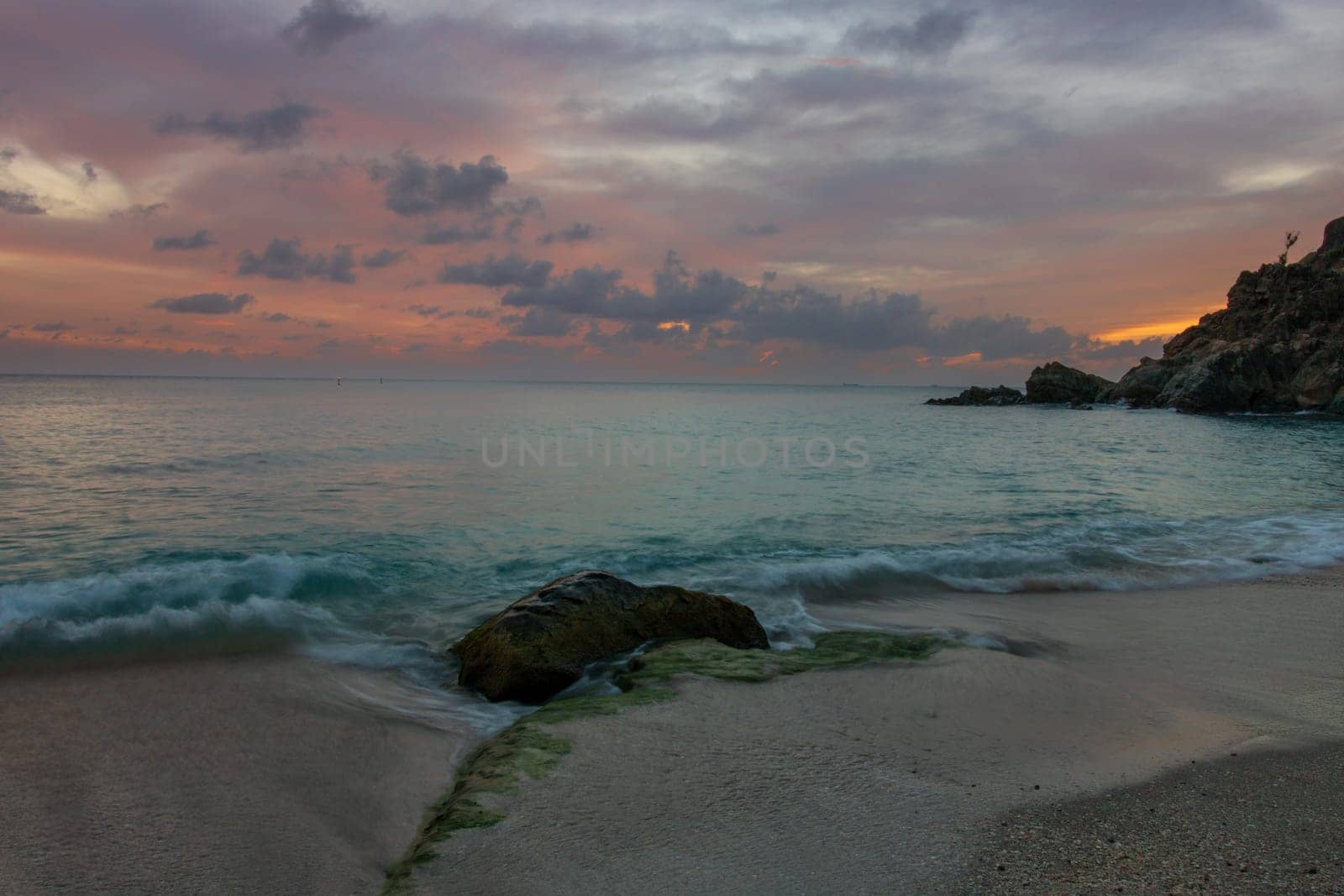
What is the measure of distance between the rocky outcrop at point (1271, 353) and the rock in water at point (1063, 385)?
9.92 metres

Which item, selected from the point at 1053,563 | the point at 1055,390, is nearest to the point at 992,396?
the point at 1055,390

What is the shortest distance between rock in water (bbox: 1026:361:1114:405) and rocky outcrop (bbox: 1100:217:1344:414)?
32.6 feet

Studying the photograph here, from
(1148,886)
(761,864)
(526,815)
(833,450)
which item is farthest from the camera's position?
(833,450)

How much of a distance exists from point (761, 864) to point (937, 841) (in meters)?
0.95

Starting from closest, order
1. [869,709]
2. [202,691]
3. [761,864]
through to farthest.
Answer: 1. [761,864]
2. [869,709]
3. [202,691]

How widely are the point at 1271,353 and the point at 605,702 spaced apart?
7761 cm

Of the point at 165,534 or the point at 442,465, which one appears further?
the point at 442,465

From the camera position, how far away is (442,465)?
24719mm

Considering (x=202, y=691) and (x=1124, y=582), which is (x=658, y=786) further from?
(x=1124, y=582)

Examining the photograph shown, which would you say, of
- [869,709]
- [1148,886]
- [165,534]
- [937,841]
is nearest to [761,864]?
[937,841]

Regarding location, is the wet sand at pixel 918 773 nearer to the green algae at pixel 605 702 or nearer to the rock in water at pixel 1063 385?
the green algae at pixel 605 702

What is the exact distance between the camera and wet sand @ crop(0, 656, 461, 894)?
3875mm

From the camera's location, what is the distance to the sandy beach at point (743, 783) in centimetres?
364

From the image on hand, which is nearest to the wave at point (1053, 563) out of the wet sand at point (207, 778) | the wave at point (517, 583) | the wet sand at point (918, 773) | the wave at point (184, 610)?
the wave at point (517, 583)
